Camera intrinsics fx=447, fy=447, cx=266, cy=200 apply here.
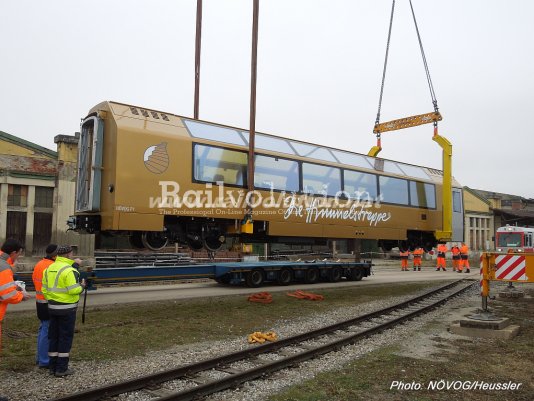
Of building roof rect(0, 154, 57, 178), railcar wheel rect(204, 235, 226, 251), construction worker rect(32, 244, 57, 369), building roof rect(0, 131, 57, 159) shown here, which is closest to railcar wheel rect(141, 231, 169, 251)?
railcar wheel rect(204, 235, 226, 251)

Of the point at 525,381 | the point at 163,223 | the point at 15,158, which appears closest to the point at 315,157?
the point at 163,223

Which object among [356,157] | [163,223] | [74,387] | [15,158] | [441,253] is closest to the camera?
[74,387]

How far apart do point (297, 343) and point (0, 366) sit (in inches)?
164

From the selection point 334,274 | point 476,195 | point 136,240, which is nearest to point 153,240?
point 136,240

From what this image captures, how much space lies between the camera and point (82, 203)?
350 inches

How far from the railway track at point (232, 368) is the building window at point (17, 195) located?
49.2 feet

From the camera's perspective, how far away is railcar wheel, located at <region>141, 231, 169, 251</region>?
29.0 feet

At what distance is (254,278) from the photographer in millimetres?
15711

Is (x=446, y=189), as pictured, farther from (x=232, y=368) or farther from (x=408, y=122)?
(x=232, y=368)

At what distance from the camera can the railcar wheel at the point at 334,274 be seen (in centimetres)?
1821

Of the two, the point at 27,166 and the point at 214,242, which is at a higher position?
the point at 27,166

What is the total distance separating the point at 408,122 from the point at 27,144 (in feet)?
49.2

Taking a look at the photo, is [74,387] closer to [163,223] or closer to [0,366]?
[0,366]

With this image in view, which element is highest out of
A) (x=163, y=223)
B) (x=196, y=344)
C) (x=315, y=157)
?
(x=315, y=157)
